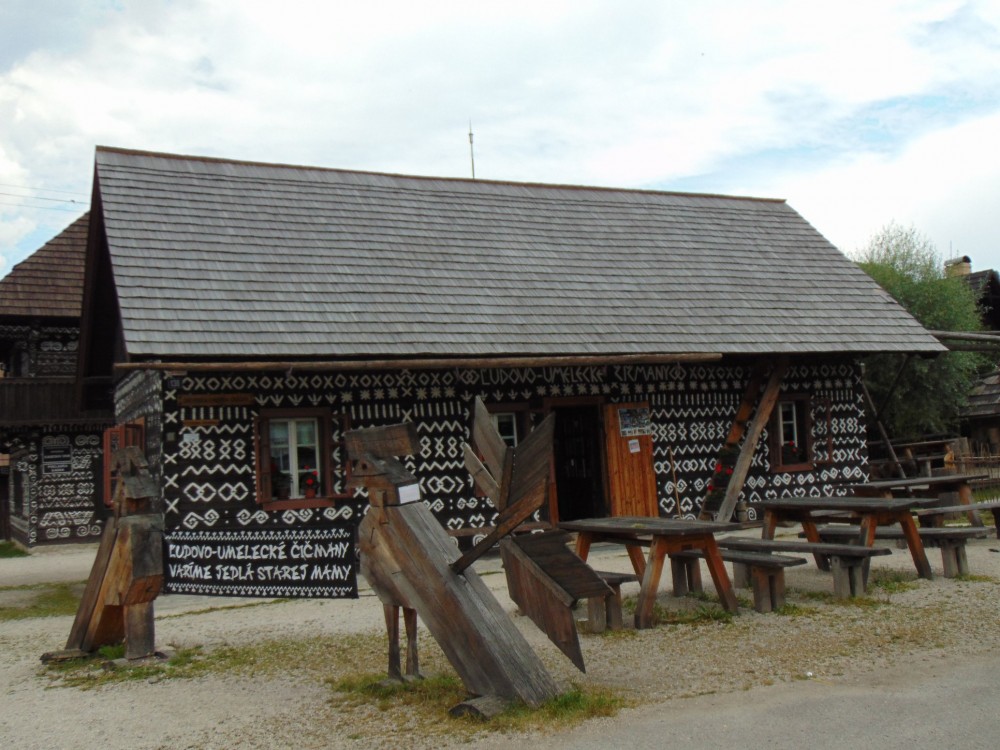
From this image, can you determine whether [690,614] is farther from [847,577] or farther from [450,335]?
[450,335]

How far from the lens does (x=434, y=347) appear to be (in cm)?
1253

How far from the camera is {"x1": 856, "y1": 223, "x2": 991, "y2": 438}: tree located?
81.4ft

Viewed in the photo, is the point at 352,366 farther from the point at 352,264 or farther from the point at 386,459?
the point at 386,459

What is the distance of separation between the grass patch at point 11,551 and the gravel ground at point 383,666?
10.2 m

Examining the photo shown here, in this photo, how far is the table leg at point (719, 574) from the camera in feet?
26.0

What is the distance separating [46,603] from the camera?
11531 mm

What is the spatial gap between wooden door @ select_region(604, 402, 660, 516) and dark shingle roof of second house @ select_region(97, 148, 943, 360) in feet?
3.45

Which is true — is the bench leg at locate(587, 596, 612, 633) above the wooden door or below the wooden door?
below

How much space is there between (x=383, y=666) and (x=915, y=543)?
534 centimetres

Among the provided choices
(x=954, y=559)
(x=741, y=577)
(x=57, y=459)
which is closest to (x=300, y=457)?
(x=741, y=577)

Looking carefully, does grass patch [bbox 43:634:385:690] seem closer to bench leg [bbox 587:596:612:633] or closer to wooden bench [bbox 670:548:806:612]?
bench leg [bbox 587:596:612:633]

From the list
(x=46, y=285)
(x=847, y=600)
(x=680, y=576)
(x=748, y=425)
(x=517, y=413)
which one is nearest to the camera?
(x=847, y=600)

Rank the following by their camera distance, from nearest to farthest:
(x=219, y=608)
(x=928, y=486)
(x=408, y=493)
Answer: (x=408, y=493), (x=219, y=608), (x=928, y=486)

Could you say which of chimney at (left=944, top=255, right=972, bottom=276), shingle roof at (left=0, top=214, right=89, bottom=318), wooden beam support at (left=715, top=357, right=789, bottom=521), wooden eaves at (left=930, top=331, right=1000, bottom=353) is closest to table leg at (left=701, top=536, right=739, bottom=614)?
wooden beam support at (left=715, top=357, right=789, bottom=521)
